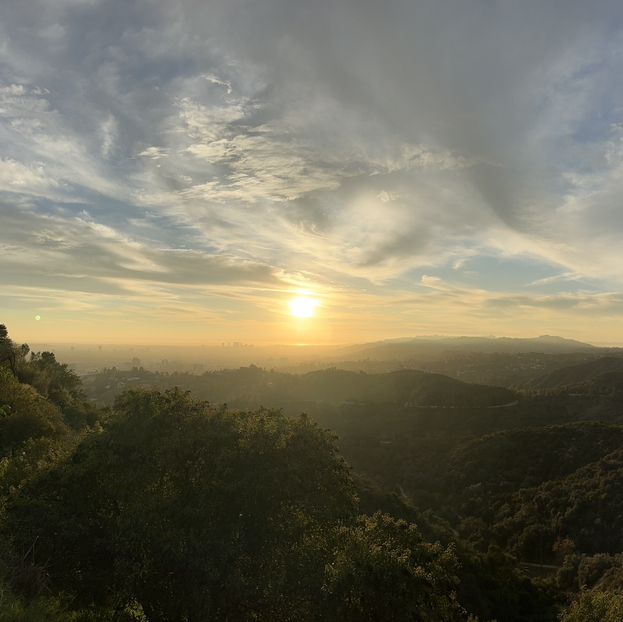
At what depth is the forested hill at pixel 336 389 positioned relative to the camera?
10894 cm

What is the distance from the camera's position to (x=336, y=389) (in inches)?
5384

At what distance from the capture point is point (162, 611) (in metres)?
12.6

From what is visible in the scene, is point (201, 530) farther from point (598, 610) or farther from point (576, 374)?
point (576, 374)

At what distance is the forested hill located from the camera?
10894cm

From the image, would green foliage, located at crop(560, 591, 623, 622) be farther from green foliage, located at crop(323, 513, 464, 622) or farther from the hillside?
the hillside

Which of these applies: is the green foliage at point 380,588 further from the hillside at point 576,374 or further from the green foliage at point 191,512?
the hillside at point 576,374

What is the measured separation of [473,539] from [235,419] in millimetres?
44320

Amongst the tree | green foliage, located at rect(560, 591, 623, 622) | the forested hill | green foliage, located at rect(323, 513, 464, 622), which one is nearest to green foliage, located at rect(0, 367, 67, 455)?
the tree

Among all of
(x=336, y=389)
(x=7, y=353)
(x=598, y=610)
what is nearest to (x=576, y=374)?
(x=336, y=389)

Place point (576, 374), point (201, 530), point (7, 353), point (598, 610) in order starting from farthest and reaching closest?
point (576, 374) < point (7, 353) < point (598, 610) < point (201, 530)

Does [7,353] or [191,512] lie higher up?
[7,353]

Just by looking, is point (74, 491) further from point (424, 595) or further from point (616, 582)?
point (616, 582)

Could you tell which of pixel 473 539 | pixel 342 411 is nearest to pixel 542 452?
pixel 473 539

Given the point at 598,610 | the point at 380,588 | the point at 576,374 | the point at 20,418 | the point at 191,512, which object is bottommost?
the point at 598,610
